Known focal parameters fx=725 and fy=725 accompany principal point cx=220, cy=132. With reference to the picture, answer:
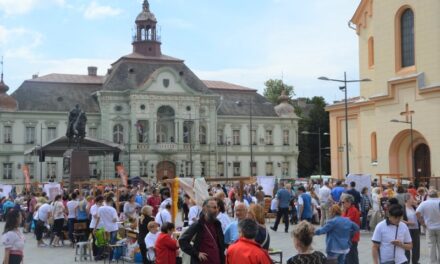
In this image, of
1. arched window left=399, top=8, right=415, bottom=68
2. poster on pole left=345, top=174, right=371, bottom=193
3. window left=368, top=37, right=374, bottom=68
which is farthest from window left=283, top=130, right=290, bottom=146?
poster on pole left=345, top=174, right=371, bottom=193

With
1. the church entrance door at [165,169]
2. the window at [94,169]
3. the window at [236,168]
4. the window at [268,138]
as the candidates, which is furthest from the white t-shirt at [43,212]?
the window at [268,138]

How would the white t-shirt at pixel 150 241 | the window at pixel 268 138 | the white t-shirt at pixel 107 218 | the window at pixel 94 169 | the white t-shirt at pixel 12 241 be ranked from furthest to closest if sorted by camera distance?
the window at pixel 268 138 < the window at pixel 94 169 < the white t-shirt at pixel 107 218 < the white t-shirt at pixel 150 241 < the white t-shirt at pixel 12 241

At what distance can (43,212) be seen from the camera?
23859 millimetres

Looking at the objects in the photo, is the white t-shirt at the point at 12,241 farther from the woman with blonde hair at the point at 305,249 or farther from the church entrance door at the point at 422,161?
the church entrance door at the point at 422,161

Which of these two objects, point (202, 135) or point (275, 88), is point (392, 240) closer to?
point (202, 135)

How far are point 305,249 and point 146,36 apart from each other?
245ft

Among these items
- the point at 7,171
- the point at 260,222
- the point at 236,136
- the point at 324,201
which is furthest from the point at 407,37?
the point at 7,171

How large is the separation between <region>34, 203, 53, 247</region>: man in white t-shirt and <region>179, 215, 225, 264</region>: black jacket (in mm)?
14088

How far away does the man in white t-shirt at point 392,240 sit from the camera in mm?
10344

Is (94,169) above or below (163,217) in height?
above

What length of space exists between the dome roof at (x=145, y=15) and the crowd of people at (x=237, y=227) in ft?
178

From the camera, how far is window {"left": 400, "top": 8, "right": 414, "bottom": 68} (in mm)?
40469

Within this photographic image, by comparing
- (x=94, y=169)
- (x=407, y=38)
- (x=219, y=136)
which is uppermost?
(x=407, y=38)

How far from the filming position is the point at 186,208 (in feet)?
82.9
